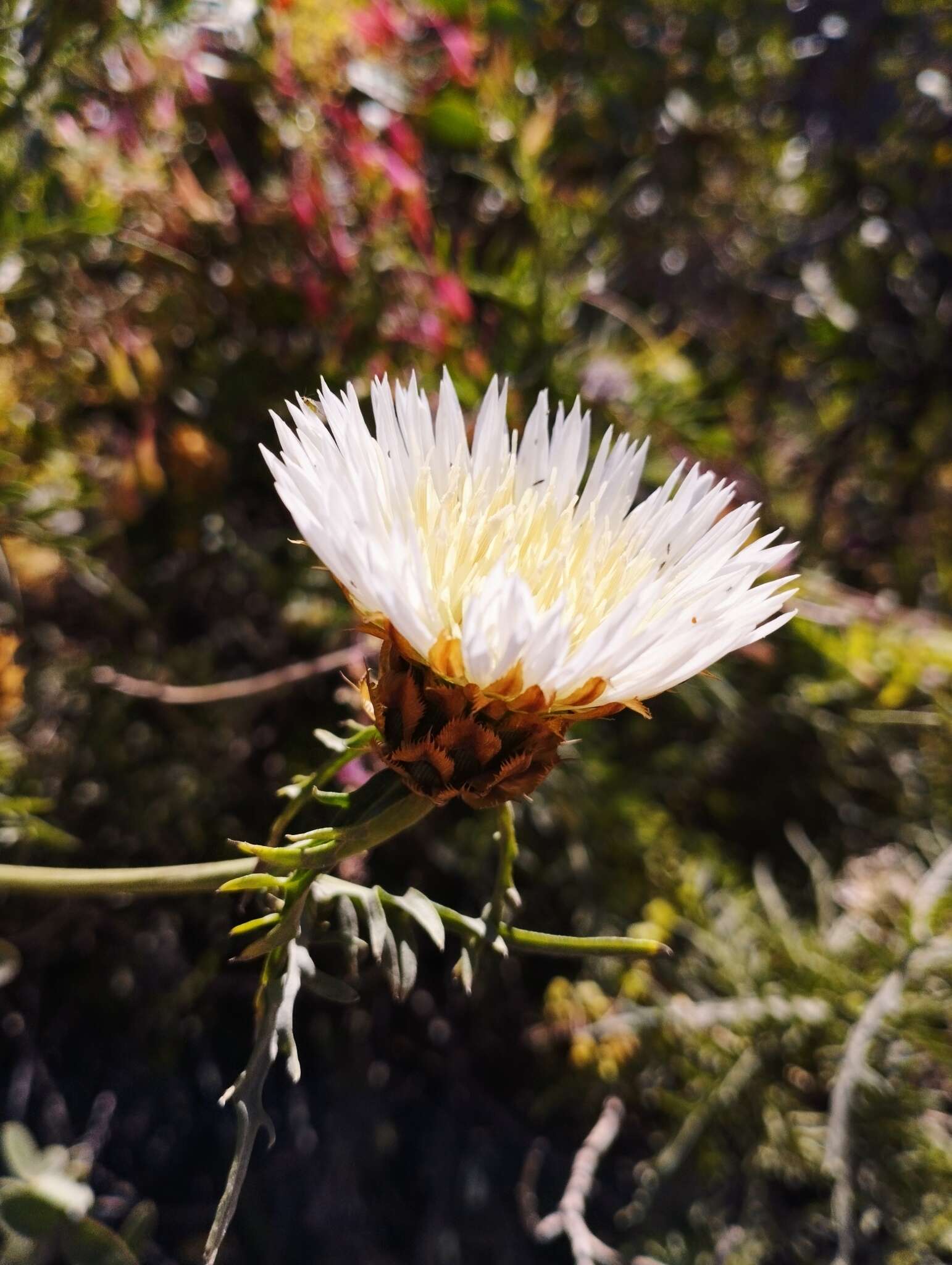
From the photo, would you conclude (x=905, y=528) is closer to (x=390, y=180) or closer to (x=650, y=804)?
(x=650, y=804)

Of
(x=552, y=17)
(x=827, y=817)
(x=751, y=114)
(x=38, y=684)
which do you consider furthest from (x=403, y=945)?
(x=751, y=114)

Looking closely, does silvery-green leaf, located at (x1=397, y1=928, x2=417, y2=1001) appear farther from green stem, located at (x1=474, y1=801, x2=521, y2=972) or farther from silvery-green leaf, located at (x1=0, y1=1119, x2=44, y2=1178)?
silvery-green leaf, located at (x1=0, y1=1119, x2=44, y2=1178)

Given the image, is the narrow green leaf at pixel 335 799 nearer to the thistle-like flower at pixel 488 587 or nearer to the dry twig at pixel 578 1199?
the thistle-like flower at pixel 488 587

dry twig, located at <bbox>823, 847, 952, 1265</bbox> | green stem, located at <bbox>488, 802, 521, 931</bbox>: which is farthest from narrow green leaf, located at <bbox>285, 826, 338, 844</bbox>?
dry twig, located at <bbox>823, 847, 952, 1265</bbox>

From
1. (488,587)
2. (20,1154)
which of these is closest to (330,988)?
(488,587)

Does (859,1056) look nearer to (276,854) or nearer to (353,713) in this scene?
(353,713)

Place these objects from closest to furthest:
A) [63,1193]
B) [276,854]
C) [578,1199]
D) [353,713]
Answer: [276,854] → [63,1193] → [578,1199] → [353,713]
